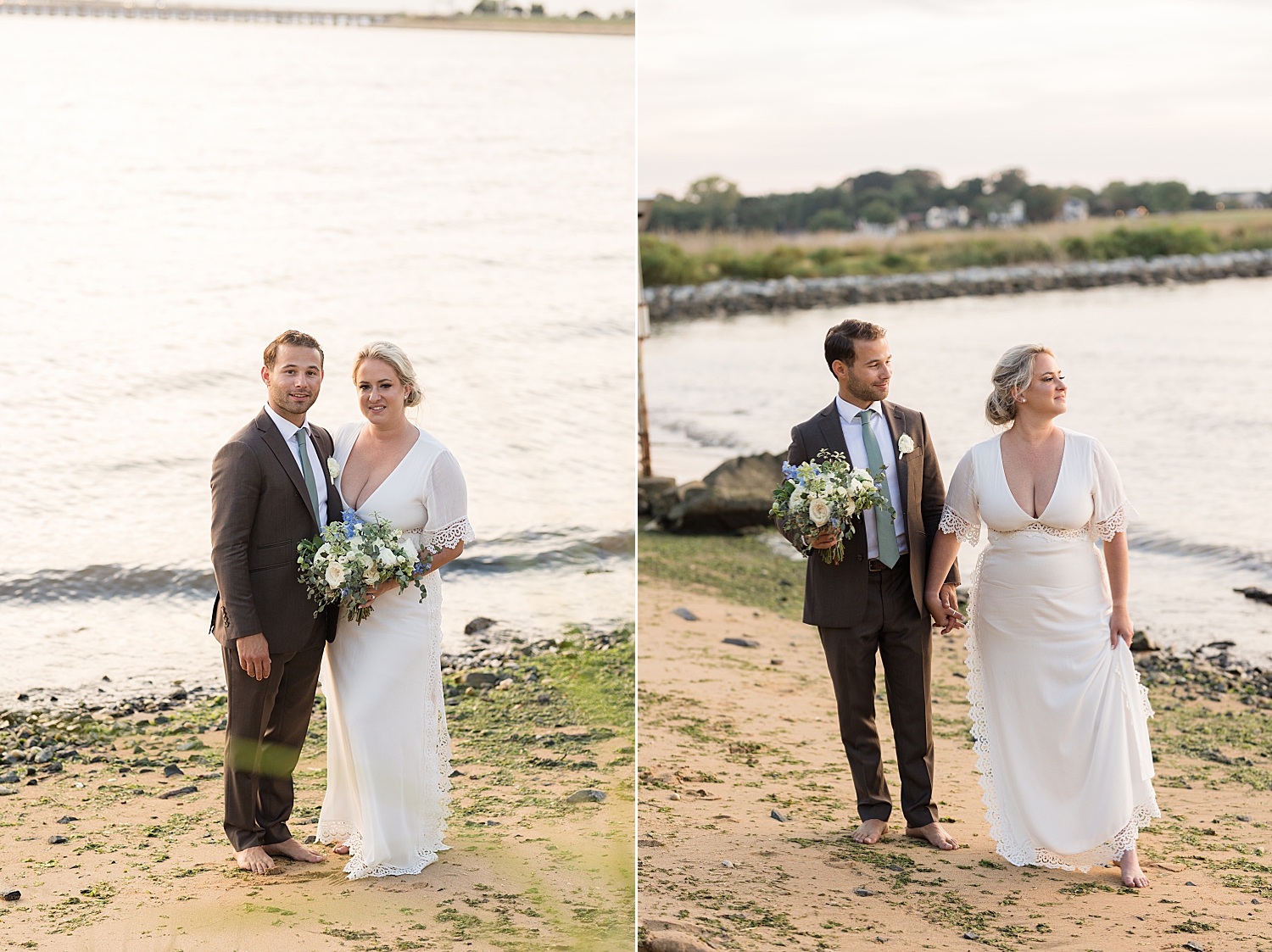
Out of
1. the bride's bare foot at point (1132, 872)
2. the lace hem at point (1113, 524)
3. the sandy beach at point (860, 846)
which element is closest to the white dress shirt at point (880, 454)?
the lace hem at point (1113, 524)

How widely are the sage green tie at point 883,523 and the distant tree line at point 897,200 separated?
62.6 meters

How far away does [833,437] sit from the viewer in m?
4.98

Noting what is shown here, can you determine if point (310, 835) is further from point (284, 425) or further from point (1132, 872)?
point (1132, 872)

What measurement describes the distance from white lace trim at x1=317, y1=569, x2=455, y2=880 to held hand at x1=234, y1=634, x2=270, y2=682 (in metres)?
0.60

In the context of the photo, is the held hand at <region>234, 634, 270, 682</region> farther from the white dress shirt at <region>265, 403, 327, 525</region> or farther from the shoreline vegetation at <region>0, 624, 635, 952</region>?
the shoreline vegetation at <region>0, 624, 635, 952</region>

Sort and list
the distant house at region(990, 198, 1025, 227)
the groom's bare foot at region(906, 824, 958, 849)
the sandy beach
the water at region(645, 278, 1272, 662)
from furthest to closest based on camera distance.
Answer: the distant house at region(990, 198, 1025, 227) → the water at region(645, 278, 1272, 662) → the groom's bare foot at region(906, 824, 958, 849) → the sandy beach

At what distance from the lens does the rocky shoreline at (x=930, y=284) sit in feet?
176

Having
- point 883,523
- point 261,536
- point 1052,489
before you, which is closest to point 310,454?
point 261,536

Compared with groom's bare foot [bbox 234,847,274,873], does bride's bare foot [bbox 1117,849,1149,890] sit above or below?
below

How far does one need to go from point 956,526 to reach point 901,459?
0.35 metres

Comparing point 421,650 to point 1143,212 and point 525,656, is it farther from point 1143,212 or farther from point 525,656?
point 1143,212

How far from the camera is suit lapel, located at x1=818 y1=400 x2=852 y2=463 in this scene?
4.97 m

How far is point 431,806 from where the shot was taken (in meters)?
4.72

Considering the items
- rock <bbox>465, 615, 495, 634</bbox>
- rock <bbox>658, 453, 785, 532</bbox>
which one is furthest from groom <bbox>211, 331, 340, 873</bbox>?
rock <bbox>658, 453, 785, 532</bbox>
